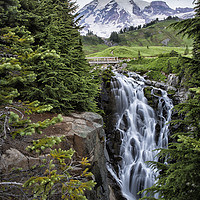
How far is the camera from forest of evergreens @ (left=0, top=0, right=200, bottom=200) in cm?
293

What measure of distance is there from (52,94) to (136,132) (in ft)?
33.6

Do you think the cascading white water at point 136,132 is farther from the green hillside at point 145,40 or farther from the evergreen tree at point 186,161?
the green hillside at point 145,40

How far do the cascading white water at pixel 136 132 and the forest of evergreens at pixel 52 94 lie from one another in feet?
15.3

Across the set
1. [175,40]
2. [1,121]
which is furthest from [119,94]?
[175,40]

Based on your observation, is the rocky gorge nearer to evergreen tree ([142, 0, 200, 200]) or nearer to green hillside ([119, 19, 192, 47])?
evergreen tree ([142, 0, 200, 200])


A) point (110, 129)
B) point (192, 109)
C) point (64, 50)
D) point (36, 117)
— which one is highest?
point (64, 50)

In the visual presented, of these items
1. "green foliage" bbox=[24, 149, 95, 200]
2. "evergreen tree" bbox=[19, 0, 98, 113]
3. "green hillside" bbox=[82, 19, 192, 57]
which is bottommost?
"green foliage" bbox=[24, 149, 95, 200]

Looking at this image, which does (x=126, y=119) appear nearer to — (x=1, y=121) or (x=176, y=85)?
(x=176, y=85)

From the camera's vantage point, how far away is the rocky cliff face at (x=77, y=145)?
443 centimetres

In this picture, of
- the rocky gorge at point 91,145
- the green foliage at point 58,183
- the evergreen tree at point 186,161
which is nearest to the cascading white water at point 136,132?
the rocky gorge at point 91,145

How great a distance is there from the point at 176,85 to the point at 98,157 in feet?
50.0

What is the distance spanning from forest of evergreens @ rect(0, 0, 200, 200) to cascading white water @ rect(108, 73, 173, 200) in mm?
4677

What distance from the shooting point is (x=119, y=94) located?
16453 mm

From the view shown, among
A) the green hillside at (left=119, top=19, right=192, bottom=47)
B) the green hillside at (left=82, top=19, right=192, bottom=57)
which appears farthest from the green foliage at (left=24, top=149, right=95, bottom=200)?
the green hillside at (left=119, top=19, right=192, bottom=47)
